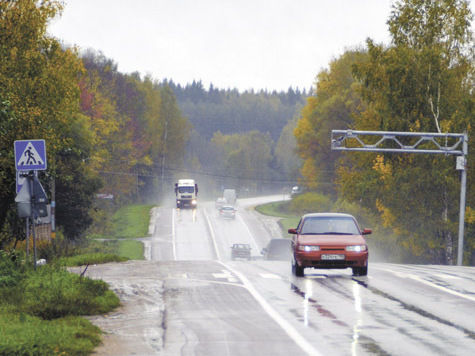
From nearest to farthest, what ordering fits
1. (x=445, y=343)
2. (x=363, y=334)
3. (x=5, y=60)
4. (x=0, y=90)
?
(x=445, y=343), (x=363, y=334), (x=0, y=90), (x=5, y=60)

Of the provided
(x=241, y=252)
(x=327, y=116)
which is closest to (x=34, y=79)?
(x=241, y=252)

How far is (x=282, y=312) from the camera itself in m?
13.2

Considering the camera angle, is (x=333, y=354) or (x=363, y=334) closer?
(x=333, y=354)

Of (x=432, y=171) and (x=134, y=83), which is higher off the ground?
(x=134, y=83)

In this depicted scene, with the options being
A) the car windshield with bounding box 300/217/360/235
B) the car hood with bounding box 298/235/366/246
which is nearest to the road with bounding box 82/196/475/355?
the car hood with bounding box 298/235/366/246

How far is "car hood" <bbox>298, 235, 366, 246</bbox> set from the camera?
64.0 feet

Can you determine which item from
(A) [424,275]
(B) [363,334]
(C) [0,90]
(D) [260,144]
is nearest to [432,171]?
(A) [424,275]

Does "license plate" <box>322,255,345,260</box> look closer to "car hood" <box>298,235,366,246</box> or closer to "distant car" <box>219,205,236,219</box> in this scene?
"car hood" <box>298,235,366,246</box>

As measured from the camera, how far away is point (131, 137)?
313ft

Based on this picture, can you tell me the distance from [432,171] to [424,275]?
21112 millimetres

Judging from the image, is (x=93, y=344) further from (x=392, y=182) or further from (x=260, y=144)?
(x=260, y=144)

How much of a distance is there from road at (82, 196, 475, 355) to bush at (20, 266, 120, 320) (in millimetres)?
390

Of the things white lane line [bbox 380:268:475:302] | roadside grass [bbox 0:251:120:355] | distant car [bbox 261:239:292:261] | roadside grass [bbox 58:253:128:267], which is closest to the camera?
roadside grass [bbox 0:251:120:355]

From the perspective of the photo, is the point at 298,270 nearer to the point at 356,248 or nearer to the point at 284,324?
the point at 356,248
